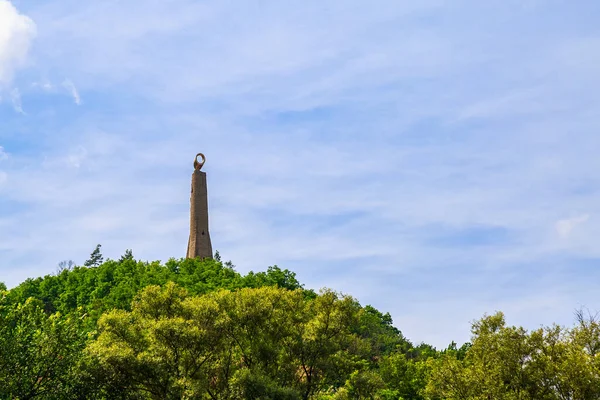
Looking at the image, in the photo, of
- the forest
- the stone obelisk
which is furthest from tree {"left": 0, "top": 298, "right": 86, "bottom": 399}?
the stone obelisk

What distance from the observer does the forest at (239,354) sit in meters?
24.6

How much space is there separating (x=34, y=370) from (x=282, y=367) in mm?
10469

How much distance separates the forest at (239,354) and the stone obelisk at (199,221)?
35564 millimetres

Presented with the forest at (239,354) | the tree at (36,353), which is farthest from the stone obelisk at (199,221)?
the tree at (36,353)

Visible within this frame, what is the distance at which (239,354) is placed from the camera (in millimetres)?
29375

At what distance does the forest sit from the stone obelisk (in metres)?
35.6

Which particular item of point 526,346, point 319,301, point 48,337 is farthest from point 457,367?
point 48,337

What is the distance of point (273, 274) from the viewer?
59406 mm

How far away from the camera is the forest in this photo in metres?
24.6

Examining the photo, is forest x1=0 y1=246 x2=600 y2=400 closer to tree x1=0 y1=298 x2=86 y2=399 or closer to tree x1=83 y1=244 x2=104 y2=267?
tree x1=0 y1=298 x2=86 y2=399

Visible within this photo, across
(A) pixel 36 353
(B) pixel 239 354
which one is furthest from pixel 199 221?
(A) pixel 36 353

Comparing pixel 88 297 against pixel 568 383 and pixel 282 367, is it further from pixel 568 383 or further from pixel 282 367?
pixel 568 383

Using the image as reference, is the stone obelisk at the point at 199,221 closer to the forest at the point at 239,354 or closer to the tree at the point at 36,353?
the forest at the point at 239,354

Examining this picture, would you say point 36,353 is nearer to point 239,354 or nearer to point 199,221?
point 239,354
